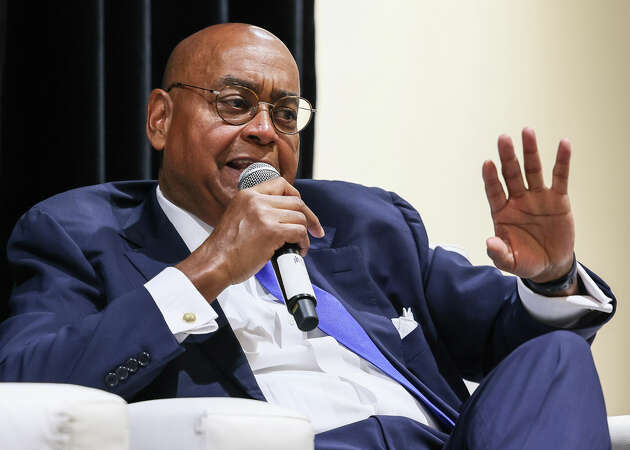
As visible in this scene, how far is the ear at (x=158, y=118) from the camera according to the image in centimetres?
187

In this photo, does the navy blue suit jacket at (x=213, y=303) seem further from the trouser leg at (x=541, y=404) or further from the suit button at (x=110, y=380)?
the trouser leg at (x=541, y=404)

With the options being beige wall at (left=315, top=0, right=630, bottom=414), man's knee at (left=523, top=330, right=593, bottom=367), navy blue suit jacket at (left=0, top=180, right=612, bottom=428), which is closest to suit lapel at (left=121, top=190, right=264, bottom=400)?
navy blue suit jacket at (left=0, top=180, right=612, bottom=428)

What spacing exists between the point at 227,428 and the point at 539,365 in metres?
0.51

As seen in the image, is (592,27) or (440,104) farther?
(592,27)

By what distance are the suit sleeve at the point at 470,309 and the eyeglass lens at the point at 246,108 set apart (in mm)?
386

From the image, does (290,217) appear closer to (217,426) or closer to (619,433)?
(217,426)

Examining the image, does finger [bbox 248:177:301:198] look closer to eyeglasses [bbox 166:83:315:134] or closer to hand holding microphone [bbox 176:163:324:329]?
hand holding microphone [bbox 176:163:324:329]

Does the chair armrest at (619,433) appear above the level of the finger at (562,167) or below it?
below

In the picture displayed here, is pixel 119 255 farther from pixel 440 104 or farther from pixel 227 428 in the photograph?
pixel 440 104

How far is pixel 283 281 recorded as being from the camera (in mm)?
1298

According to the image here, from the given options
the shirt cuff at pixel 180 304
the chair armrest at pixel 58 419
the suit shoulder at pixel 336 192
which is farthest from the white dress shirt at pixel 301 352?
the chair armrest at pixel 58 419

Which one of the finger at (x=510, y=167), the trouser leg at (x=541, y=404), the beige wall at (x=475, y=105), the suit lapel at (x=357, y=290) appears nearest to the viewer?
the trouser leg at (x=541, y=404)

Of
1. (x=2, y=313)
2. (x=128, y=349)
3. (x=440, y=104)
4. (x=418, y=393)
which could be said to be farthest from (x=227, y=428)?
(x=440, y=104)

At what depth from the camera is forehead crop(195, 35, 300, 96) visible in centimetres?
177
